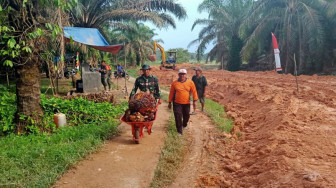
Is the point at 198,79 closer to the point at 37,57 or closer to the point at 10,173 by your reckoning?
the point at 37,57

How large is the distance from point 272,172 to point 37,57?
17.9ft

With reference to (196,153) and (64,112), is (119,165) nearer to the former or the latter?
(196,153)

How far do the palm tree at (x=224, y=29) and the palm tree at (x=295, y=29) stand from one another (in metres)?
4.07

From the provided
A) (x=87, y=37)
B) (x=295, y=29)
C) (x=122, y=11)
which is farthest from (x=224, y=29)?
(x=87, y=37)

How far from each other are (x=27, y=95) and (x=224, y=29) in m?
22.8

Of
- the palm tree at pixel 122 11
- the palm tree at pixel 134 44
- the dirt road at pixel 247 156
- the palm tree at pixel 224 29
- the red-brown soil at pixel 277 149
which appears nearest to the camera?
the red-brown soil at pixel 277 149

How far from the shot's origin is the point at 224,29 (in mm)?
26188

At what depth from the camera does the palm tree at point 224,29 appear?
24719 mm

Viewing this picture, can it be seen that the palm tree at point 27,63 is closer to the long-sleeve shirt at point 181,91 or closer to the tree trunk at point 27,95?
the tree trunk at point 27,95

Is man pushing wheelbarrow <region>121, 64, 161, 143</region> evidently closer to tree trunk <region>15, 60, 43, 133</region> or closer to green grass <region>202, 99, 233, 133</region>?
green grass <region>202, 99, 233, 133</region>

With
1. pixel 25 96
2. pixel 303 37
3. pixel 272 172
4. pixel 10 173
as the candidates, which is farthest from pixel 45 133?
pixel 303 37

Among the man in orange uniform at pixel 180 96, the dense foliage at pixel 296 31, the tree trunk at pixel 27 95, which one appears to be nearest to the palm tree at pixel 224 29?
the dense foliage at pixel 296 31

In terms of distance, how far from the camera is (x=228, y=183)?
4.04 metres

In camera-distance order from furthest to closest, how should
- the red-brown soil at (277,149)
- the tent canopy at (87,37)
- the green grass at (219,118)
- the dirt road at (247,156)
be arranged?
the tent canopy at (87,37) < the green grass at (219,118) < the dirt road at (247,156) < the red-brown soil at (277,149)
